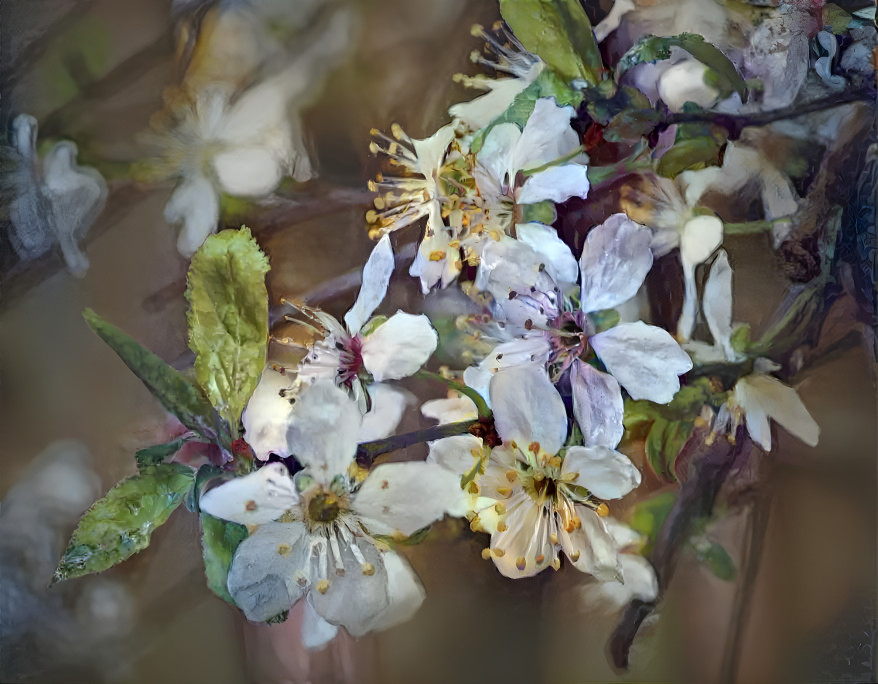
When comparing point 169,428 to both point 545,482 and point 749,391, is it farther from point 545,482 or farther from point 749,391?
point 749,391

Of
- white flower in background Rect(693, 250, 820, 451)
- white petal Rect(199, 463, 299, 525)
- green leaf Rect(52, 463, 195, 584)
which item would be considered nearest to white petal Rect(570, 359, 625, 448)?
white flower in background Rect(693, 250, 820, 451)

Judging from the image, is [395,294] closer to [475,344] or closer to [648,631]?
[475,344]

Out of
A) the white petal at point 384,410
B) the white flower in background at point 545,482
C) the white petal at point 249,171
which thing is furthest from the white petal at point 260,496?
the white petal at point 249,171

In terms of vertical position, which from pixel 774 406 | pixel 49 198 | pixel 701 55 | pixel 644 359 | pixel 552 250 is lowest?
pixel 774 406

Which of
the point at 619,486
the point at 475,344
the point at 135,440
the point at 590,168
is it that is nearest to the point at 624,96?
the point at 590,168

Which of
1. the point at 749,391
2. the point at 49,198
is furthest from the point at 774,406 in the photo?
the point at 49,198

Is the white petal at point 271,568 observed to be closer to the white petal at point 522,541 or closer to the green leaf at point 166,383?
the green leaf at point 166,383

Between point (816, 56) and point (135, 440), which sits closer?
point (816, 56)
